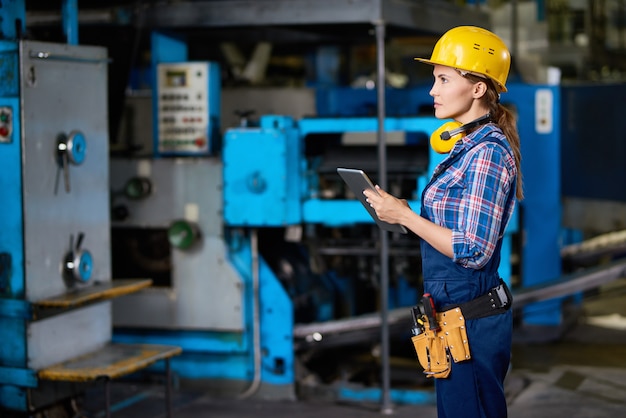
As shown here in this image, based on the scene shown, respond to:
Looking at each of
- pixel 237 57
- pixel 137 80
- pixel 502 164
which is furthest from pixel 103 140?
pixel 137 80

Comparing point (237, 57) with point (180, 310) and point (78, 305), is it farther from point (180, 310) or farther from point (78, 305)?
point (78, 305)

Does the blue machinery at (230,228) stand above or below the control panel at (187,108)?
below

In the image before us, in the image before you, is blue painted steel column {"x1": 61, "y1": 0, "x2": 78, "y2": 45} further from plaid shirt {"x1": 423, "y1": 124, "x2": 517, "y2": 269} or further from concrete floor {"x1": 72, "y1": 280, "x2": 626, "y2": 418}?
plaid shirt {"x1": 423, "y1": 124, "x2": 517, "y2": 269}

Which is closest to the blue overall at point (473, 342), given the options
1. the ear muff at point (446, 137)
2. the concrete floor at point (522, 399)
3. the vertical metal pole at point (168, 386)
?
the ear muff at point (446, 137)

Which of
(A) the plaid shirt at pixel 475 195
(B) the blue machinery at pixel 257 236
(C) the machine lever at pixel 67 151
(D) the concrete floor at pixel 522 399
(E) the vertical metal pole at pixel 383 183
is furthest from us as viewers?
(B) the blue machinery at pixel 257 236

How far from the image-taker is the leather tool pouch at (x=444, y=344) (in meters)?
2.74

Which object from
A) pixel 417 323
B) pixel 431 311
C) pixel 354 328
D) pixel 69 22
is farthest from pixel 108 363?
pixel 431 311

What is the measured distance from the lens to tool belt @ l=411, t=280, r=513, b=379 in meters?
2.74

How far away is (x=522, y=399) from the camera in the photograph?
5.21 metres

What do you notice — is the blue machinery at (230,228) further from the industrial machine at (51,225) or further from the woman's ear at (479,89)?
the woman's ear at (479,89)

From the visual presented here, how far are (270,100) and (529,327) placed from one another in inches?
92.1

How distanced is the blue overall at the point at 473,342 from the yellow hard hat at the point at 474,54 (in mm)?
417

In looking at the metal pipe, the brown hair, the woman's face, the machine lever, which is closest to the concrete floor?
the metal pipe

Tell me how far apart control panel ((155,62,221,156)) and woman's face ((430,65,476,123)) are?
8.78ft
